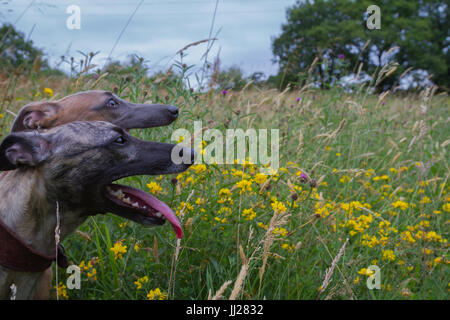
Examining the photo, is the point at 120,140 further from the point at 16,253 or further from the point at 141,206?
the point at 16,253

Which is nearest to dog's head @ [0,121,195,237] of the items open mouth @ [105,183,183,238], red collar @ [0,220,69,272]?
open mouth @ [105,183,183,238]

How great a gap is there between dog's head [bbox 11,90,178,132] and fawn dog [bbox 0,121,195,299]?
723 mm

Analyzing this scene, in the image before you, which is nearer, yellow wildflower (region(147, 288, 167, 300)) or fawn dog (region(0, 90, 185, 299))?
yellow wildflower (region(147, 288, 167, 300))

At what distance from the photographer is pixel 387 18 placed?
30531 mm

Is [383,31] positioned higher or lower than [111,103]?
higher

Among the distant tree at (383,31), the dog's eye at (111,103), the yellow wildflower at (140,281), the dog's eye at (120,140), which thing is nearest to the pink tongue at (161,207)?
the dog's eye at (120,140)

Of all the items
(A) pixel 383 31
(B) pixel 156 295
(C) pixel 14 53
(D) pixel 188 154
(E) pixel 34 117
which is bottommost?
(B) pixel 156 295

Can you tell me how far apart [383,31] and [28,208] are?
33.1 metres

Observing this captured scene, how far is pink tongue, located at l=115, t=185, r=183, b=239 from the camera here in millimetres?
1705

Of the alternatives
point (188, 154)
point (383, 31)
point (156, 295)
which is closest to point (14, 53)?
point (188, 154)

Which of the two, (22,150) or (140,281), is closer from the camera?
(22,150)

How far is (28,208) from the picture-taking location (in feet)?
5.70

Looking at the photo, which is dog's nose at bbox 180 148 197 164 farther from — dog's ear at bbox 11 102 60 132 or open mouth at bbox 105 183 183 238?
dog's ear at bbox 11 102 60 132
